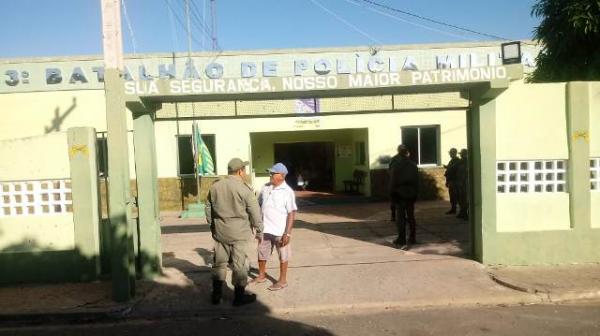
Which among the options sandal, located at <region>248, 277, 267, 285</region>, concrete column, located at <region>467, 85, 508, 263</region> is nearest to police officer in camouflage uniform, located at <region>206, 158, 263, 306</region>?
sandal, located at <region>248, 277, 267, 285</region>

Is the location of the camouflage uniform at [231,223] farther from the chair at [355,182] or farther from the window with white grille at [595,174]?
the chair at [355,182]

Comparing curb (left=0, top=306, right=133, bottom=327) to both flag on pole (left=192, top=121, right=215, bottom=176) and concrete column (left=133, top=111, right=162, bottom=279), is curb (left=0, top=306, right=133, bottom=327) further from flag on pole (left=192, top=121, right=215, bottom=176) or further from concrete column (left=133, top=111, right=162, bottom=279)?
flag on pole (left=192, top=121, right=215, bottom=176)

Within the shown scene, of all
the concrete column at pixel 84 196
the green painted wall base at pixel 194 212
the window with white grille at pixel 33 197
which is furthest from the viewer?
the green painted wall base at pixel 194 212

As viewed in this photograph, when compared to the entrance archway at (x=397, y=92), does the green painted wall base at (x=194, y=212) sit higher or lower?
lower

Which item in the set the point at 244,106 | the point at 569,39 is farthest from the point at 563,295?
the point at 244,106

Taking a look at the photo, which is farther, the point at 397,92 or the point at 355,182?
the point at 355,182

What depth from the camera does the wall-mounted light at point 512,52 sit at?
6535 millimetres

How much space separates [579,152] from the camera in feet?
22.1

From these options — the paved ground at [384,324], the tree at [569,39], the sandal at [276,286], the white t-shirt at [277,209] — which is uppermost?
the tree at [569,39]

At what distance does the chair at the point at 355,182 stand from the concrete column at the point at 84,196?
10994 millimetres

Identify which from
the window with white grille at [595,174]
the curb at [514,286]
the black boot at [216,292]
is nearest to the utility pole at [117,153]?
the black boot at [216,292]

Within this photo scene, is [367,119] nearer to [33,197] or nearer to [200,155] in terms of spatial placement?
[200,155]

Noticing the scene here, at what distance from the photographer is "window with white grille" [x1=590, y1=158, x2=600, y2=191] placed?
22.6 ft

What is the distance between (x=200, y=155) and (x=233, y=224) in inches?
355
